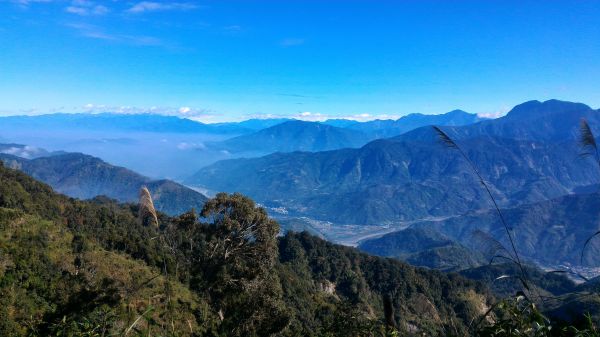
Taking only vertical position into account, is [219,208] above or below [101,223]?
above

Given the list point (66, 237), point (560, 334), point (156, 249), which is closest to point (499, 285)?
point (156, 249)

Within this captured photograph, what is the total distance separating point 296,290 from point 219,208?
42.5 metres

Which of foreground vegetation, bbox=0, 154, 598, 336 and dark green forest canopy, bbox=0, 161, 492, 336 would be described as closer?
foreground vegetation, bbox=0, 154, 598, 336

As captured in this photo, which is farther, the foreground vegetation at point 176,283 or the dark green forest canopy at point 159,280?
the dark green forest canopy at point 159,280

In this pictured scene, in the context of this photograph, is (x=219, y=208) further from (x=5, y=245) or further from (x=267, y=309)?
(x=5, y=245)

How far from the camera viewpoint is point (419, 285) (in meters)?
96.0

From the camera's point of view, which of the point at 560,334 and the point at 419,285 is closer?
the point at 560,334

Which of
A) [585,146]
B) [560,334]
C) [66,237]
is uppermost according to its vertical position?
[585,146]

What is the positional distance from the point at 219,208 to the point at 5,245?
626 inches

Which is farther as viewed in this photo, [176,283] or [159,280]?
[159,280]

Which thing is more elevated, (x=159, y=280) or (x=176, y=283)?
(x=176, y=283)

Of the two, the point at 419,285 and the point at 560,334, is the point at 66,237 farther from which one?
the point at 419,285

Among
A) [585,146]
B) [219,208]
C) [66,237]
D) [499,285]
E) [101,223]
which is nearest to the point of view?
[585,146]

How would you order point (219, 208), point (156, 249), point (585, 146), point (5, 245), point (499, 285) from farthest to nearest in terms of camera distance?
point (499, 285) → point (156, 249) → point (5, 245) → point (219, 208) → point (585, 146)
